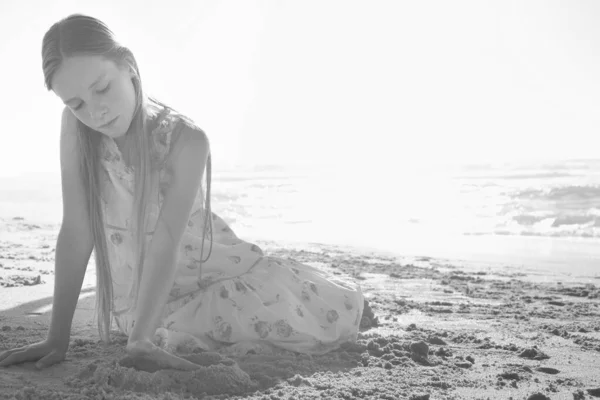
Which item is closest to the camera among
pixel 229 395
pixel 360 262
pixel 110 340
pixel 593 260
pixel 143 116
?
pixel 229 395

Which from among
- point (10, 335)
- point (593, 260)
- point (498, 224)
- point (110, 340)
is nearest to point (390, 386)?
point (110, 340)

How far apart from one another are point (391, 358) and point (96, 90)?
1505 millimetres

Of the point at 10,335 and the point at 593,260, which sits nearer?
the point at 10,335

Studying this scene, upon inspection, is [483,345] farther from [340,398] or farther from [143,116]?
[143,116]

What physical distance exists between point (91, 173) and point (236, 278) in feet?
2.45

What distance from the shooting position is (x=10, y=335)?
9.07 feet

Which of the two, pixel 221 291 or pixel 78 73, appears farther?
pixel 221 291

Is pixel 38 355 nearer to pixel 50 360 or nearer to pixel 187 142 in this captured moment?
pixel 50 360

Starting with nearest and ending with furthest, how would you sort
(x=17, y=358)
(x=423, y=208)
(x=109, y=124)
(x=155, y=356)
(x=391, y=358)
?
(x=155, y=356), (x=109, y=124), (x=17, y=358), (x=391, y=358), (x=423, y=208)

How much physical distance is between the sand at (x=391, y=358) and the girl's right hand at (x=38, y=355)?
0.09 ft

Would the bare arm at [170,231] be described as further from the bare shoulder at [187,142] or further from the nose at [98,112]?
the nose at [98,112]

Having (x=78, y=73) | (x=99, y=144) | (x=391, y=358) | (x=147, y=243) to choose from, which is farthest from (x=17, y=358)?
(x=391, y=358)

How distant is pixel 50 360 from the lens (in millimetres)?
2252

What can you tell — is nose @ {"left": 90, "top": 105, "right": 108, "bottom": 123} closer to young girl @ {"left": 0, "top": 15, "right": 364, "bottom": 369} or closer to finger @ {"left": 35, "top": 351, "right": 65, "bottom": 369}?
young girl @ {"left": 0, "top": 15, "right": 364, "bottom": 369}
